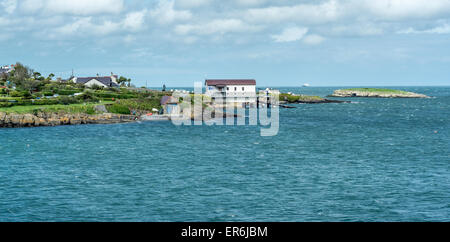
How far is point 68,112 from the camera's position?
84.9 meters

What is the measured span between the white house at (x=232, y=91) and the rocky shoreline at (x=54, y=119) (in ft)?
169

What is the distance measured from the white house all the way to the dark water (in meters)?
67.4

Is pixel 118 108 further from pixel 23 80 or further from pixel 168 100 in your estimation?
pixel 23 80

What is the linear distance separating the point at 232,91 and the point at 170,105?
121 ft

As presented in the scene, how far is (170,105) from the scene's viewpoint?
108 meters

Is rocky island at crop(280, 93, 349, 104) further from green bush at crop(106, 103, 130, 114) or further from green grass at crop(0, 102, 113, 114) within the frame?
green grass at crop(0, 102, 113, 114)

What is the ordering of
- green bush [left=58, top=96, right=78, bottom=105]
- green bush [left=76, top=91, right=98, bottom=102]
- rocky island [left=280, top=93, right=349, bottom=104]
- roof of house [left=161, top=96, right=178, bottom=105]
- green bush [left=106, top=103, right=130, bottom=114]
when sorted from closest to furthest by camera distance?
1. green bush [left=58, top=96, right=78, bottom=105]
2. green bush [left=106, top=103, right=130, bottom=114]
3. green bush [left=76, top=91, right=98, bottom=102]
4. roof of house [left=161, top=96, right=178, bottom=105]
5. rocky island [left=280, top=93, right=349, bottom=104]

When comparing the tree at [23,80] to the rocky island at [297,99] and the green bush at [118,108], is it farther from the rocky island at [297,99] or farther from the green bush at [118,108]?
the rocky island at [297,99]

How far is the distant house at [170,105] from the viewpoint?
342 ft

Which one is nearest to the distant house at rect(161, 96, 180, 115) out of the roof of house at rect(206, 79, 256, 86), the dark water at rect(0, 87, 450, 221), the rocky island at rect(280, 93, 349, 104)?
the roof of house at rect(206, 79, 256, 86)

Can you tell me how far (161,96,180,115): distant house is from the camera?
104 meters

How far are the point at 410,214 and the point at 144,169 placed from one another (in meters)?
25.1

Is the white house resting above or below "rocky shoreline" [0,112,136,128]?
above
